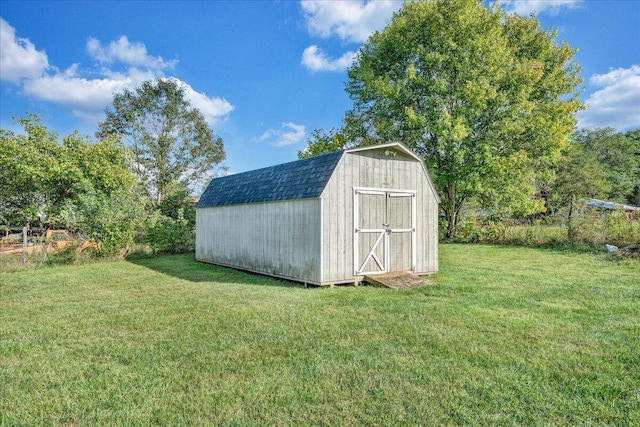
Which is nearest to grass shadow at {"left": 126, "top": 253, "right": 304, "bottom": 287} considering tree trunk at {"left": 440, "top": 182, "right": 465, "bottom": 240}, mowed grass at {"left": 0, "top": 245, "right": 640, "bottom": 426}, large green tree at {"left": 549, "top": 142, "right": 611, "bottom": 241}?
mowed grass at {"left": 0, "top": 245, "right": 640, "bottom": 426}

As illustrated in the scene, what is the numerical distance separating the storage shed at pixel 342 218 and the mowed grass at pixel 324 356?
1.02 m

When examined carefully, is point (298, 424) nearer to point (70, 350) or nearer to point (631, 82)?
point (70, 350)

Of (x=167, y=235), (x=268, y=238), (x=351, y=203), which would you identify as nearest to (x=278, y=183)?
(x=268, y=238)

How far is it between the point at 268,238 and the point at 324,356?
17.8 feet

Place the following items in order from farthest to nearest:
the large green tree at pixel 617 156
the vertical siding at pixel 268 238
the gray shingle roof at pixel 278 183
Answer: the large green tree at pixel 617 156, the gray shingle roof at pixel 278 183, the vertical siding at pixel 268 238

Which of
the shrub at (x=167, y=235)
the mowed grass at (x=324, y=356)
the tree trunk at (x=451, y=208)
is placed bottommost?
the mowed grass at (x=324, y=356)

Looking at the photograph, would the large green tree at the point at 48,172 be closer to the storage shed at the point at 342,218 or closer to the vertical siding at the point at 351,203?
the storage shed at the point at 342,218

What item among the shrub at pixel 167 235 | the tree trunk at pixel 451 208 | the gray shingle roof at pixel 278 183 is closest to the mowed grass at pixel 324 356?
the gray shingle roof at pixel 278 183

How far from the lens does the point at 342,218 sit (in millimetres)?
7504

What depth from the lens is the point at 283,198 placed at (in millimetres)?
8180

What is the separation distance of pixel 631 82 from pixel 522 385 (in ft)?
98.1

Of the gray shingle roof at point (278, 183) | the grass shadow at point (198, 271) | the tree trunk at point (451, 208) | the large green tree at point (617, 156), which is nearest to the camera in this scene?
the gray shingle roof at point (278, 183)

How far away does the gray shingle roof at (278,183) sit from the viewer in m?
7.62

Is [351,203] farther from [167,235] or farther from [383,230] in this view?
[167,235]
